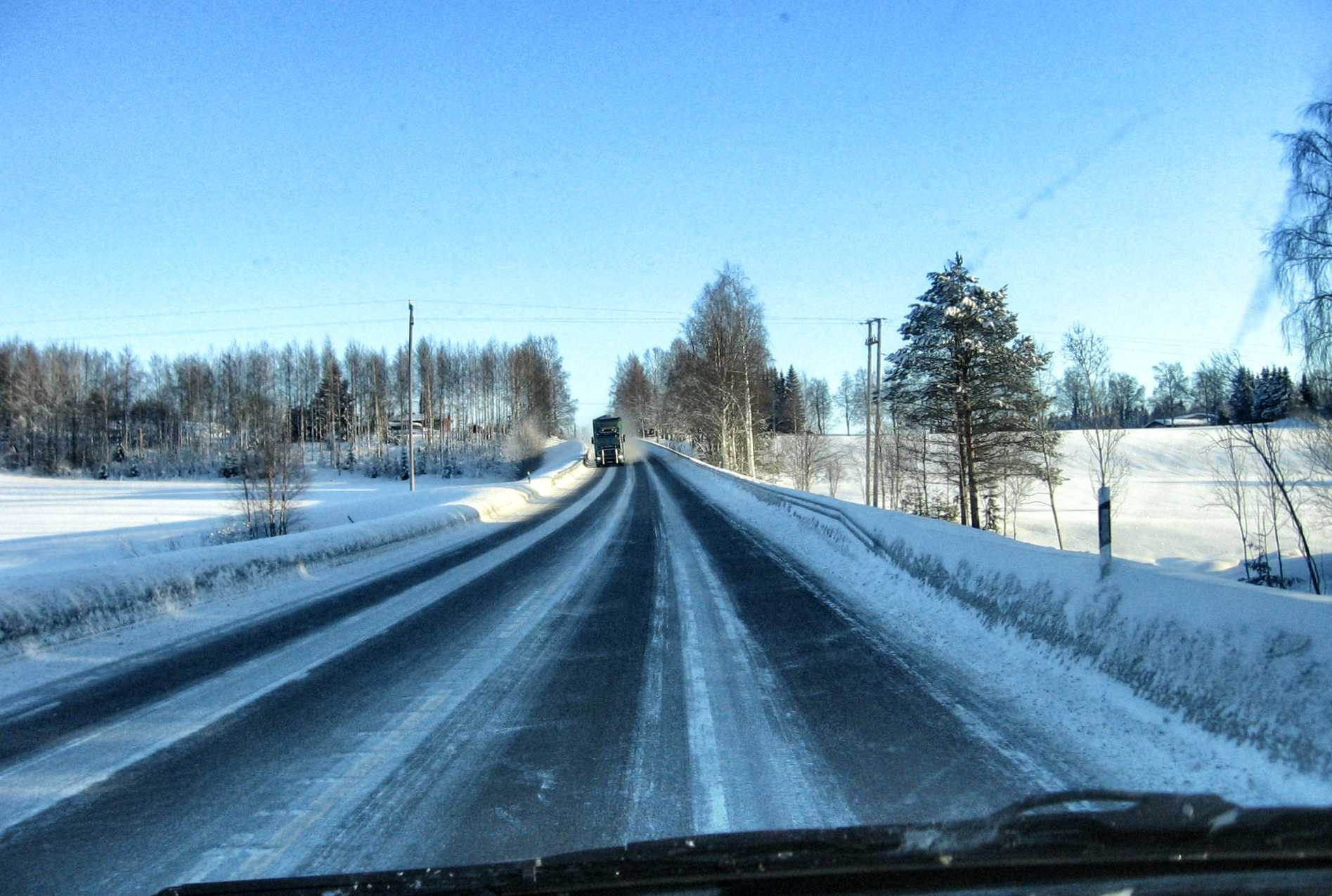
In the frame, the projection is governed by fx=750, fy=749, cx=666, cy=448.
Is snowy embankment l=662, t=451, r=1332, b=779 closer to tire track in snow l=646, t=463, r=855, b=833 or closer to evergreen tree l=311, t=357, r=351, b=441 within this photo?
tire track in snow l=646, t=463, r=855, b=833

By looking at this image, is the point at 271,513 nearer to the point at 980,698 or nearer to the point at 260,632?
the point at 260,632

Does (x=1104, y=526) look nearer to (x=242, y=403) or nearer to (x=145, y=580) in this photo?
(x=145, y=580)

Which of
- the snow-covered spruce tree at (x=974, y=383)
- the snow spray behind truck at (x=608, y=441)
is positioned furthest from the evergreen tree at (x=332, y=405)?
the snow-covered spruce tree at (x=974, y=383)

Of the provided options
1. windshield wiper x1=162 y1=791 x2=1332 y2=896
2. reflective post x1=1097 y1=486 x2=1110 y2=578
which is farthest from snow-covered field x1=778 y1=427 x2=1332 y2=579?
windshield wiper x1=162 y1=791 x2=1332 y2=896

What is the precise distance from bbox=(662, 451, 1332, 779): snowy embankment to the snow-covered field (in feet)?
34.4

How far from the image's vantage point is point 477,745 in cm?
432

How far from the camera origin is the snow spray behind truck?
61.8 meters

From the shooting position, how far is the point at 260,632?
7.41 meters

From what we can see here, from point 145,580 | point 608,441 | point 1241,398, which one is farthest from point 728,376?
point 145,580

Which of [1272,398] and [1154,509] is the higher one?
[1272,398]

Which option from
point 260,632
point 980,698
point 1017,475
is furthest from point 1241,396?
point 260,632

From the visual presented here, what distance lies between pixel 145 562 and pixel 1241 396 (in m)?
35.2

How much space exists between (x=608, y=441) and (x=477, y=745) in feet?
189

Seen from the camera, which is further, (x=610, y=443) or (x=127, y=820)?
(x=610, y=443)
